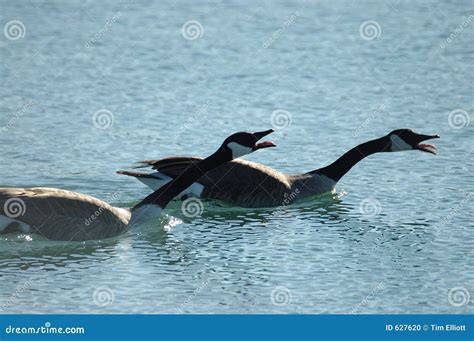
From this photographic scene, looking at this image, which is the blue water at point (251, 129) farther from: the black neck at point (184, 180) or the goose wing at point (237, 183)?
the black neck at point (184, 180)

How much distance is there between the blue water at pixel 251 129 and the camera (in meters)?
13.9

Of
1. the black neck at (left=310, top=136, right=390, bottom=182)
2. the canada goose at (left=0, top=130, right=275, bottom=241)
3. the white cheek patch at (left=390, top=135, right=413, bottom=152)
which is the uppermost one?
the white cheek patch at (left=390, top=135, right=413, bottom=152)

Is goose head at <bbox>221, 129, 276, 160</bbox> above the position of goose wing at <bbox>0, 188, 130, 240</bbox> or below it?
above

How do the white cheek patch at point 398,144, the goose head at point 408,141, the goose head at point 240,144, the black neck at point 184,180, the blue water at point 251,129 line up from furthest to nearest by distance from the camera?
the white cheek patch at point 398,144 < the goose head at point 408,141 < the goose head at point 240,144 < the black neck at point 184,180 < the blue water at point 251,129

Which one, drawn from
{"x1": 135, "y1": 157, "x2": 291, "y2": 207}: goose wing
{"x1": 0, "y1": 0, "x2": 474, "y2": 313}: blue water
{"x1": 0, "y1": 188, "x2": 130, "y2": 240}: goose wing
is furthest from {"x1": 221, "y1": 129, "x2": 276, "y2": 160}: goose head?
{"x1": 0, "y1": 188, "x2": 130, "y2": 240}: goose wing

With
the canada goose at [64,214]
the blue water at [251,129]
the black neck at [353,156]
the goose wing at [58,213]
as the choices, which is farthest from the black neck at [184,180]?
the black neck at [353,156]

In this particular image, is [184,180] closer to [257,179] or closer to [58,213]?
[257,179]

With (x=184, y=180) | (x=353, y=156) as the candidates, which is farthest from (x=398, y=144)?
(x=184, y=180)

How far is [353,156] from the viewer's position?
18641mm

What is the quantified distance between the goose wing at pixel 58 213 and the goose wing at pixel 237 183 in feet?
6.52

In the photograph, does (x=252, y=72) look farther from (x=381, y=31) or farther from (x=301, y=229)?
(x=301, y=229)

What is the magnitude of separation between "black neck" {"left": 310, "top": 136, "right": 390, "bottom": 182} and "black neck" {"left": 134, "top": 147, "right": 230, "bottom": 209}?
2.19 m

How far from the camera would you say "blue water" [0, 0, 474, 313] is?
13914 millimetres

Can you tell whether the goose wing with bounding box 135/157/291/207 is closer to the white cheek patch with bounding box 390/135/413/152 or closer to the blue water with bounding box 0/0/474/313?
the blue water with bounding box 0/0/474/313
